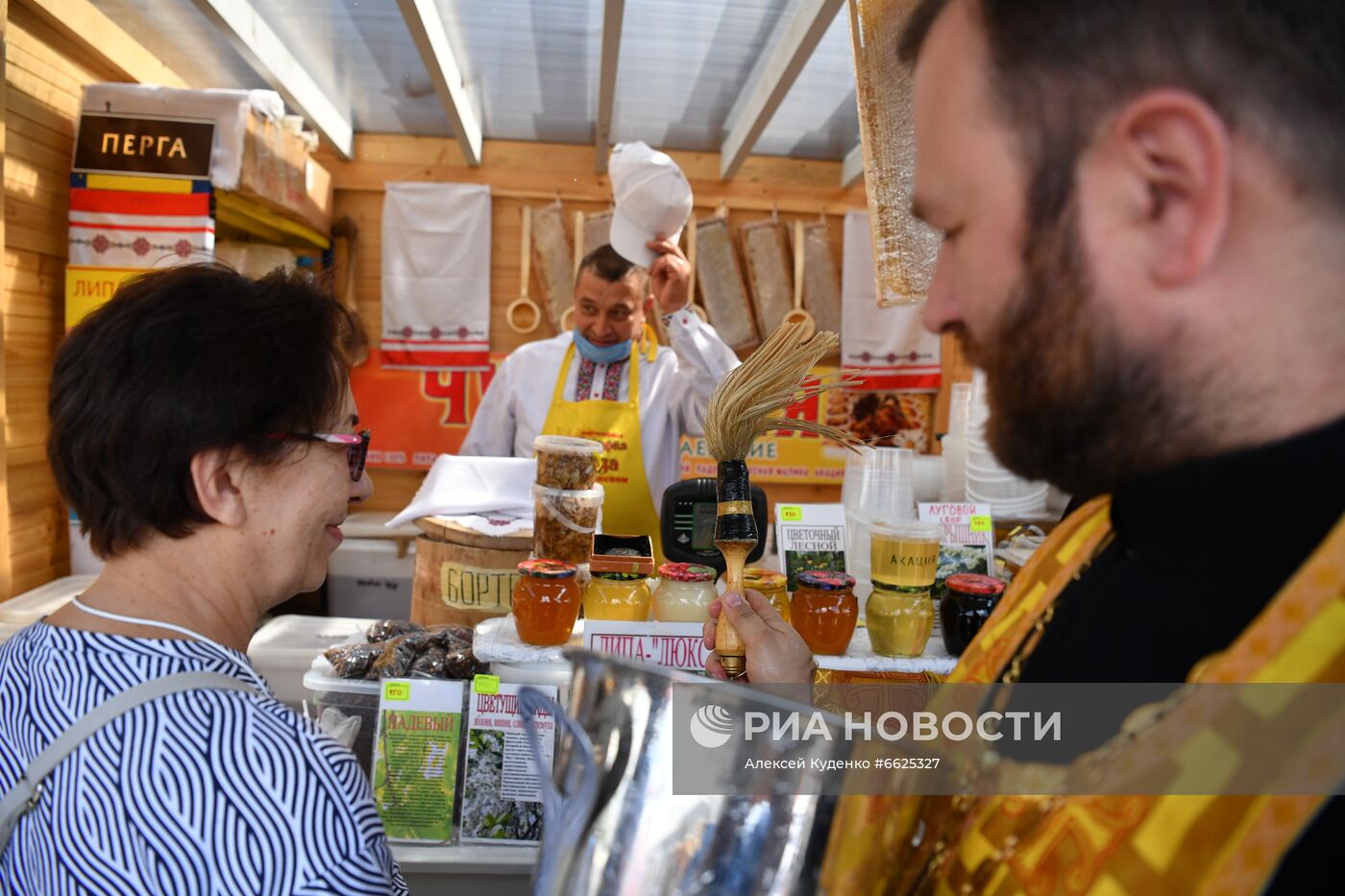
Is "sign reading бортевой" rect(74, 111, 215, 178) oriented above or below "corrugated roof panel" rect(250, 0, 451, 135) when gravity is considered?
below

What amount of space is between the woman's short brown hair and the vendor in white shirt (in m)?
2.23

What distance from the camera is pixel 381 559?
4.60m

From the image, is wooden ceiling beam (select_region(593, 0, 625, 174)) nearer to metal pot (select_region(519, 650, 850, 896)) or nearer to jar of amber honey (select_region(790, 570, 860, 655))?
jar of amber honey (select_region(790, 570, 860, 655))

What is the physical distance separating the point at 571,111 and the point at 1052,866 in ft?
15.4

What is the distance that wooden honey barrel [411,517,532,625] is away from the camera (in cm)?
228

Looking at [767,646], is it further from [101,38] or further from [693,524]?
[101,38]

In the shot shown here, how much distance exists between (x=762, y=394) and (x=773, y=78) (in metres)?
2.77

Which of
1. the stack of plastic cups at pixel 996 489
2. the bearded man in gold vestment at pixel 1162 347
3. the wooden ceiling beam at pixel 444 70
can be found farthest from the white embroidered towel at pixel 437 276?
the bearded man in gold vestment at pixel 1162 347

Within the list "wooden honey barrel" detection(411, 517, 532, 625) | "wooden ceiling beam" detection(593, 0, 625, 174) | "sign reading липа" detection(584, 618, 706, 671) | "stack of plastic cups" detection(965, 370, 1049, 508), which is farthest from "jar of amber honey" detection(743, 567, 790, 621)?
"wooden ceiling beam" detection(593, 0, 625, 174)

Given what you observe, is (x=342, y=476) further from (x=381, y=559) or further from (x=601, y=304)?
(x=381, y=559)

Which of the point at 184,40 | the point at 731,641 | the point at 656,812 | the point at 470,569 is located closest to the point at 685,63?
the point at 184,40

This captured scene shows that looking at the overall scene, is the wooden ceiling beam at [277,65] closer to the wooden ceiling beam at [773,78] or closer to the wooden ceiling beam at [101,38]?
the wooden ceiling beam at [101,38]

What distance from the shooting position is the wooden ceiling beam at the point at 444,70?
3.08m

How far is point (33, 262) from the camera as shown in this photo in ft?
10.5
